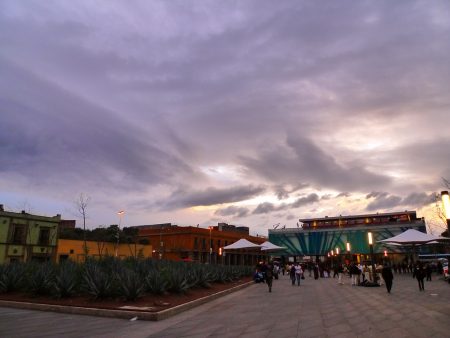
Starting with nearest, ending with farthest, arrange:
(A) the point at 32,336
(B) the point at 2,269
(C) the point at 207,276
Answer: (A) the point at 32,336
(B) the point at 2,269
(C) the point at 207,276

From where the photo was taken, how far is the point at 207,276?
18375 mm

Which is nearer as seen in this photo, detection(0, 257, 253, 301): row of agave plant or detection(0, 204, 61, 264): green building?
detection(0, 257, 253, 301): row of agave plant

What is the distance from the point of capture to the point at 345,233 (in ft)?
246

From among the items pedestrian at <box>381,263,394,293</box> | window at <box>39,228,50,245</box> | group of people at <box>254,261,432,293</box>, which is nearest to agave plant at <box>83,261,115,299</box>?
group of people at <box>254,261,432,293</box>

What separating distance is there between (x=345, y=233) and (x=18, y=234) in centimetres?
5874

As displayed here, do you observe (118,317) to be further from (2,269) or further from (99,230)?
(99,230)

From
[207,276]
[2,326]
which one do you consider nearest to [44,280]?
[2,326]

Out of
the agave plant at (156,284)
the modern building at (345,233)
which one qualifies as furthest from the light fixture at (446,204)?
the modern building at (345,233)

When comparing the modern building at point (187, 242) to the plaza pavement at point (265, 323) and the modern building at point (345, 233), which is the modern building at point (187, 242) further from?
the plaza pavement at point (265, 323)

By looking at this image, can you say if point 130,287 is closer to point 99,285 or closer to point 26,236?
point 99,285

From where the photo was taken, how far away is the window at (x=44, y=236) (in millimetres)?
42875

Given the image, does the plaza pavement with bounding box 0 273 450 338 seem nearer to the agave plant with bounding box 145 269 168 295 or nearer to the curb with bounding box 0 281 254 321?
the curb with bounding box 0 281 254 321

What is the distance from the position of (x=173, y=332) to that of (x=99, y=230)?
63.0 m

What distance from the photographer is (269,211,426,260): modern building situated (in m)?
71.7
